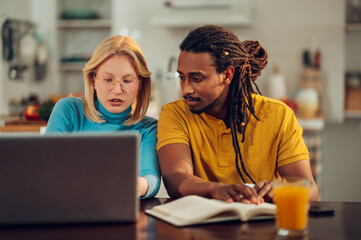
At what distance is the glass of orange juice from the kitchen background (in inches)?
127

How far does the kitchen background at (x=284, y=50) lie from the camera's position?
4449 millimetres

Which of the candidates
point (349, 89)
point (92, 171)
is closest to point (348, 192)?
point (349, 89)

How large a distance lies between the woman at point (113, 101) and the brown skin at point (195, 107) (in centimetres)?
9

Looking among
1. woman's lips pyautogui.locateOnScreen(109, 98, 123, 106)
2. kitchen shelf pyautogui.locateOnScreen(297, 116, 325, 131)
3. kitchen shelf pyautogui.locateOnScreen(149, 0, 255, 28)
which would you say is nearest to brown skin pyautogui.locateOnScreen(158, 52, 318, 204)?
woman's lips pyautogui.locateOnScreen(109, 98, 123, 106)

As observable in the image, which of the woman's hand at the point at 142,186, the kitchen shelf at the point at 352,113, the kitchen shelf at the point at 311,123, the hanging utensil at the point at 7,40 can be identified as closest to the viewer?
the woman's hand at the point at 142,186

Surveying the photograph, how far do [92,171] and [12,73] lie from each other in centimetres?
375

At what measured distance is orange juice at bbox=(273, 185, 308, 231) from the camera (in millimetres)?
1045

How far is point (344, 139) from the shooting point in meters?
4.64

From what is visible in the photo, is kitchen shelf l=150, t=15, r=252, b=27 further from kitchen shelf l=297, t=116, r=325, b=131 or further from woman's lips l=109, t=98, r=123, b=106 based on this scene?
woman's lips l=109, t=98, r=123, b=106

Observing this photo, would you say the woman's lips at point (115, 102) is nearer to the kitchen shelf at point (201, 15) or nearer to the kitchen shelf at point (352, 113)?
the kitchen shelf at point (201, 15)

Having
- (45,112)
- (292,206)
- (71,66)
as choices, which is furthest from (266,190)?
(71,66)

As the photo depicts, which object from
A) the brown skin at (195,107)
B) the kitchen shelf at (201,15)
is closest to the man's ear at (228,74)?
the brown skin at (195,107)

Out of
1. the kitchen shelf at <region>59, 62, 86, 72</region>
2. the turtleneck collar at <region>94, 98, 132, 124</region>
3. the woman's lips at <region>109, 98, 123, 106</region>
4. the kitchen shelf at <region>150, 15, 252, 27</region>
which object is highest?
the kitchen shelf at <region>150, 15, 252, 27</region>

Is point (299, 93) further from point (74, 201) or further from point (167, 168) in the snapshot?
point (74, 201)
